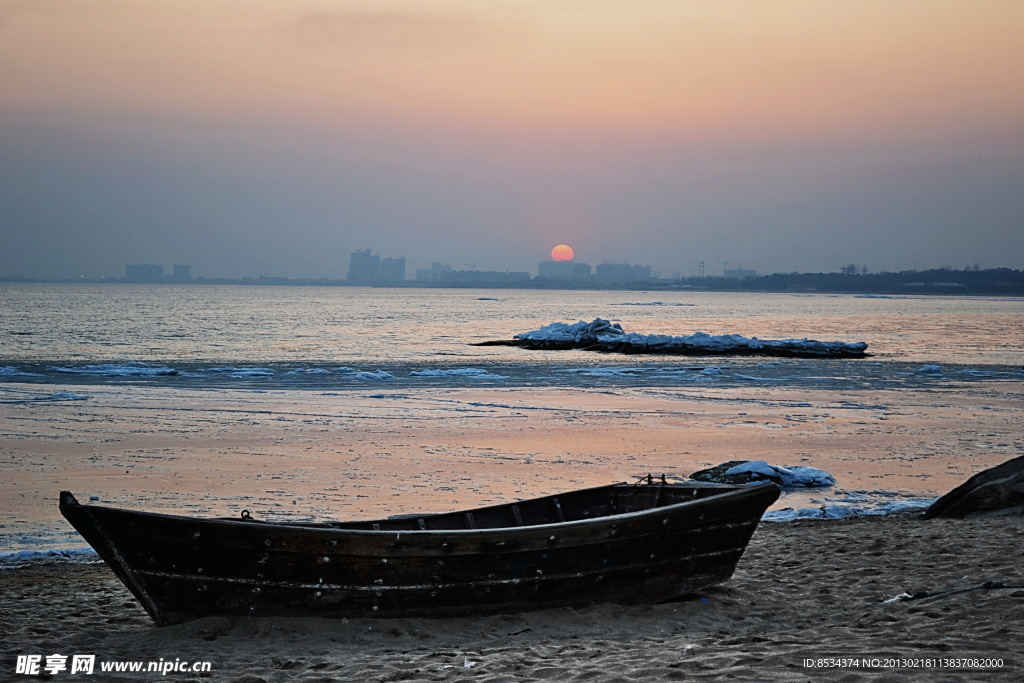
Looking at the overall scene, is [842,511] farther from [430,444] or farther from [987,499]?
[430,444]

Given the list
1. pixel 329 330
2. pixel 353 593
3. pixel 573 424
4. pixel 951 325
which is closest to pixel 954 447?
pixel 573 424

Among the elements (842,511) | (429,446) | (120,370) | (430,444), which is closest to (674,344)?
(120,370)

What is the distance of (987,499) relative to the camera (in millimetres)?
12047

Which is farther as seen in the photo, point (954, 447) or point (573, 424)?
point (573, 424)

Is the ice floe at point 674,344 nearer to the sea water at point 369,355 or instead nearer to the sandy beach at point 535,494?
the sea water at point 369,355

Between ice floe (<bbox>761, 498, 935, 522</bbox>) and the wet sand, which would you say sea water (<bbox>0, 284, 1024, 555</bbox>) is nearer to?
the wet sand

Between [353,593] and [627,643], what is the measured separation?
7.36 ft

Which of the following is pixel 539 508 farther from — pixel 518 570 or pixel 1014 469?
pixel 1014 469

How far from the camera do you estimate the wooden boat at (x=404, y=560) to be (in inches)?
283

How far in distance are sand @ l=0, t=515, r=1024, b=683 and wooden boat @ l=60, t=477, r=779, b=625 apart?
16 centimetres

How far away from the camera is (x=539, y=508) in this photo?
31.2 feet

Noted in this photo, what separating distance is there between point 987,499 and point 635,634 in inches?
267

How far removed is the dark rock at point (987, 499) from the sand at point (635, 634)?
237 cm

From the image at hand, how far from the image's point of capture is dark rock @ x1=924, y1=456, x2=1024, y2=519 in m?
11.9
